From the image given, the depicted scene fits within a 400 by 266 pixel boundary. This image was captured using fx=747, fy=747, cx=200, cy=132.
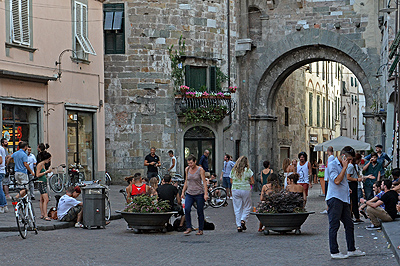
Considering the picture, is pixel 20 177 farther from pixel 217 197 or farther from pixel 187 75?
pixel 187 75

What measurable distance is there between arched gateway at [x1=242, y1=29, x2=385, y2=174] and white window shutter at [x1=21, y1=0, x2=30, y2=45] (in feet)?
43.7

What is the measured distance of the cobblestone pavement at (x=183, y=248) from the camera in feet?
34.3

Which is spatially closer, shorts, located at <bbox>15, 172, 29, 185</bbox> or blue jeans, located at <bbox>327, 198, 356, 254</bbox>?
blue jeans, located at <bbox>327, 198, 356, 254</bbox>

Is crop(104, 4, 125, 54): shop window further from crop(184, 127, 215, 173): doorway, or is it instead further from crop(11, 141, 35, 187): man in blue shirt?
crop(11, 141, 35, 187): man in blue shirt

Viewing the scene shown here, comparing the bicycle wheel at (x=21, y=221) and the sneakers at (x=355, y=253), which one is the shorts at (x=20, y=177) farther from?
the sneakers at (x=355, y=253)

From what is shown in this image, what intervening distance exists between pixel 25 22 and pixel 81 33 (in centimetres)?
337

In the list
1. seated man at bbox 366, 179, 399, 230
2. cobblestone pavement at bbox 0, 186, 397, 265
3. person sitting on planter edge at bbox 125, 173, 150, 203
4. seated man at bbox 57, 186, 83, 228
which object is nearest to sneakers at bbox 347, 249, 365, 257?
cobblestone pavement at bbox 0, 186, 397, 265

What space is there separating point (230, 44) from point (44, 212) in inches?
694

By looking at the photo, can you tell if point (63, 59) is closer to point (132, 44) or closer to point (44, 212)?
point (132, 44)

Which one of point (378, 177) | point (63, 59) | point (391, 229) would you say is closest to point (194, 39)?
point (63, 59)

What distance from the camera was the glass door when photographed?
2477cm

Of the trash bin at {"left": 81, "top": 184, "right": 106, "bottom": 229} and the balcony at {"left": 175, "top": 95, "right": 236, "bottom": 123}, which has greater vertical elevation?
the balcony at {"left": 175, "top": 95, "right": 236, "bottom": 123}

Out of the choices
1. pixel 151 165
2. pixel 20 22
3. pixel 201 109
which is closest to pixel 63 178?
pixel 151 165

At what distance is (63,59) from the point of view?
24.0m
